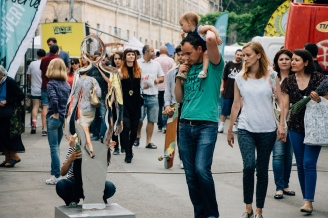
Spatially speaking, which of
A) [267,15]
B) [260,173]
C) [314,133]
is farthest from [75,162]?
[267,15]

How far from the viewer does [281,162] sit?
9.84 m

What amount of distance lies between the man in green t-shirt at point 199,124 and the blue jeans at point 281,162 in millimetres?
2430

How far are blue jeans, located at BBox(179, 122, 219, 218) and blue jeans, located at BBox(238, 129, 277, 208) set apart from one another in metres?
0.74

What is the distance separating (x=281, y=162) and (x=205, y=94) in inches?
105

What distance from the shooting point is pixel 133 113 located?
13492 mm

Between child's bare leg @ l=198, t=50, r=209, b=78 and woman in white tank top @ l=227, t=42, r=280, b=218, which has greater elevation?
child's bare leg @ l=198, t=50, r=209, b=78

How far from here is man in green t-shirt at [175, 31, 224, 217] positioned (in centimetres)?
745

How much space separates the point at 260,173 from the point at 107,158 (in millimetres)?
1766

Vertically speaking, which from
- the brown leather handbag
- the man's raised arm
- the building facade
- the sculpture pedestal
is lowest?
the sculpture pedestal

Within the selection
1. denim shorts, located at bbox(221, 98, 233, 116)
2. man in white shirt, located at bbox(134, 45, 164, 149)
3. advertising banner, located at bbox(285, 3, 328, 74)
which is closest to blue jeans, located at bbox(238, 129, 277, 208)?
man in white shirt, located at bbox(134, 45, 164, 149)

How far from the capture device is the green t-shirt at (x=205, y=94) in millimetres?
7480

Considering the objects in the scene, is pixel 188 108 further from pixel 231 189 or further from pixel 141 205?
pixel 231 189

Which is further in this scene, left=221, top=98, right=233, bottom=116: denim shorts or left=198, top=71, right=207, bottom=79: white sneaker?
left=221, top=98, right=233, bottom=116: denim shorts

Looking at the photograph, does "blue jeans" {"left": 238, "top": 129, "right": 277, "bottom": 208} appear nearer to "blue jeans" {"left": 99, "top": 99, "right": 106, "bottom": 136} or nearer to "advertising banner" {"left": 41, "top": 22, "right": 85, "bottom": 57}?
"blue jeans" {"left": 99, "top": 99, "right": 106, "bottom": 136}
